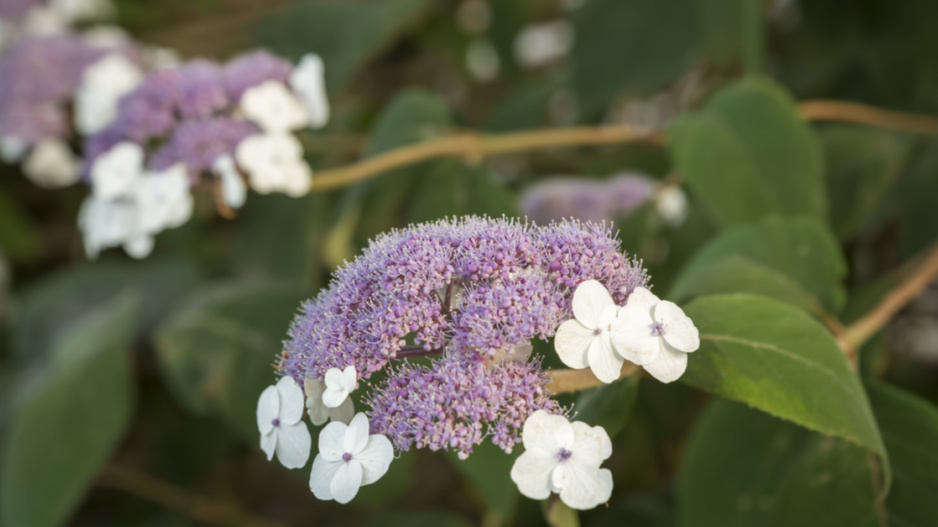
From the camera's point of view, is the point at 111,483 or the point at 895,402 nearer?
the point at 895,402

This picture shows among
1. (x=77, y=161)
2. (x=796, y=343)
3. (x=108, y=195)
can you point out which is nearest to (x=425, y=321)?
(x=796, y=343)

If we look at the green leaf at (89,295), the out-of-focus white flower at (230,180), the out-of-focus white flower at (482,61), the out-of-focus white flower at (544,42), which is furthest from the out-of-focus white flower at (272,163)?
the out-of-focus white flower at (544,42)

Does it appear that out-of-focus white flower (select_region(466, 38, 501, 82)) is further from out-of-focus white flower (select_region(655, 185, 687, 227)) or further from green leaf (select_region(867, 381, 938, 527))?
green leaf (select_region(867, 381, 938, 527))

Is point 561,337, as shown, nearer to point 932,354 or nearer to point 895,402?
point 895,402

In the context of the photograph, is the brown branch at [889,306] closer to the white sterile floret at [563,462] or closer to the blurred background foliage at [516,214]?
the blurred background foliage at [516,214]

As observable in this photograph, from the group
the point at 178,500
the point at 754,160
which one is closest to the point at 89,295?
the point at 178,500

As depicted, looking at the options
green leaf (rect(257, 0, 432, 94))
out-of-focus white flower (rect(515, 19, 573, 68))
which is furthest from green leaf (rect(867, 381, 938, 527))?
out-of-focus white flower (rect(515, 19, 573, 68))

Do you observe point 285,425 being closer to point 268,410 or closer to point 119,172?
point 268,410
